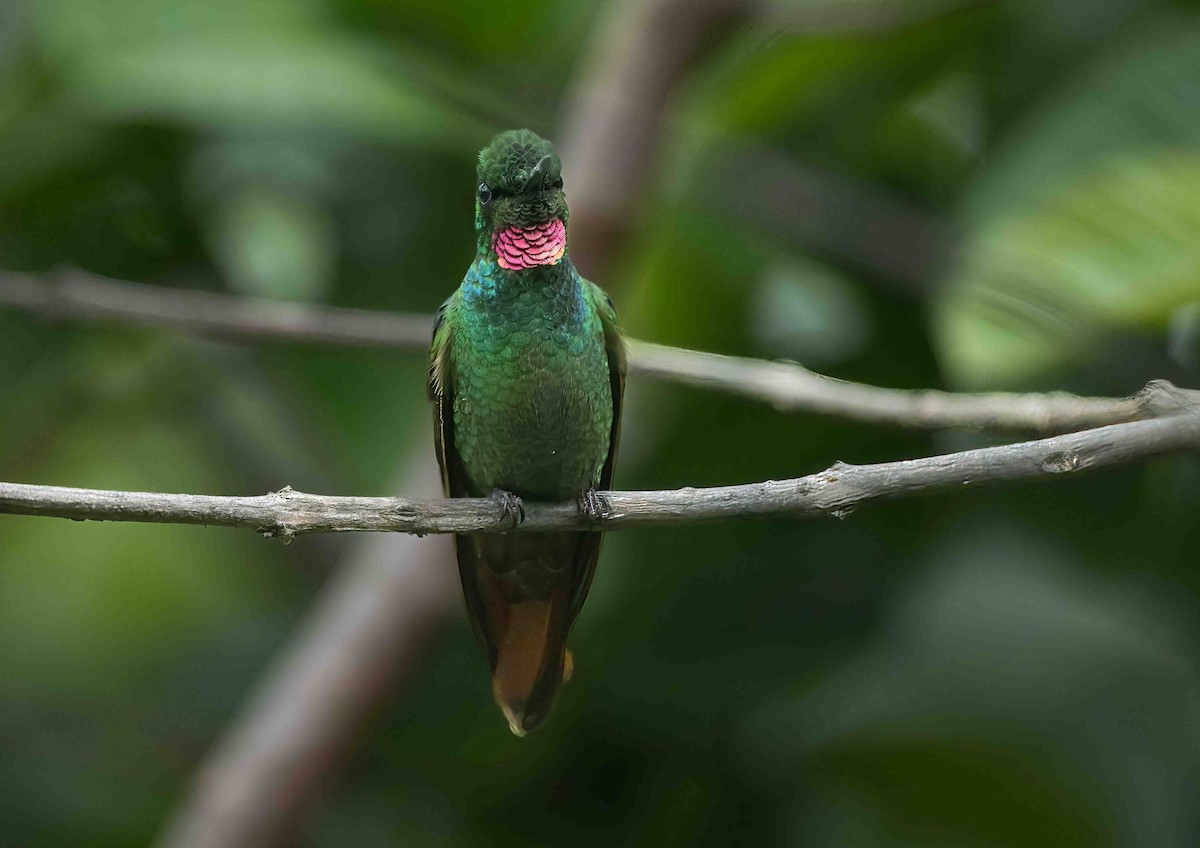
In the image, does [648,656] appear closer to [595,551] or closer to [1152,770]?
[595,551]

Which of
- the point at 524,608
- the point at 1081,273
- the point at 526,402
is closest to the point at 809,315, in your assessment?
the point at 1081,273

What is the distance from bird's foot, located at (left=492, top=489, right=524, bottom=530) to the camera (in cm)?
257

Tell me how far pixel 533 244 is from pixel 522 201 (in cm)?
13

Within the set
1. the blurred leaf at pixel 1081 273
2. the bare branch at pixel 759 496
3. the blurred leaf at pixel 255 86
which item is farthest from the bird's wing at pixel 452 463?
the blurred leaf at pixel 255 86

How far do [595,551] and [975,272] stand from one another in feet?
4.56

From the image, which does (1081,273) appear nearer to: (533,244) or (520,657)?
(533,244)

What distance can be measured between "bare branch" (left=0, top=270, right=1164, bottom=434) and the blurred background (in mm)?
470

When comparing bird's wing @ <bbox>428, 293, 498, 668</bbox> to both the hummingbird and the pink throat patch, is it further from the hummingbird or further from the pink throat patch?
the pink throat patch

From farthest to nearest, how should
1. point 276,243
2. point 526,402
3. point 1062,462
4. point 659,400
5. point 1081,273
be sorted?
point 276,243
point 659,400
point 1081,273
point 526,402
point 1062,462

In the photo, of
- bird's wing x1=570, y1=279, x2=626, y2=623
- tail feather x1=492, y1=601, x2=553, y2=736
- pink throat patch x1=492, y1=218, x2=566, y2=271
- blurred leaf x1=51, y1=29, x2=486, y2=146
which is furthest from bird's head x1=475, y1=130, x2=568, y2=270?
blurred leaf x1=51, y1=29, x2=486, y2=146

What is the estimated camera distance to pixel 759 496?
7.13 ft

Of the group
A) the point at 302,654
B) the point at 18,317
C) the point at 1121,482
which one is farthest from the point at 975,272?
the point at 18,317

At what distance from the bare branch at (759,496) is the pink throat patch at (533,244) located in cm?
66

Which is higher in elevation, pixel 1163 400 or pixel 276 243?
pixel 1163 400
